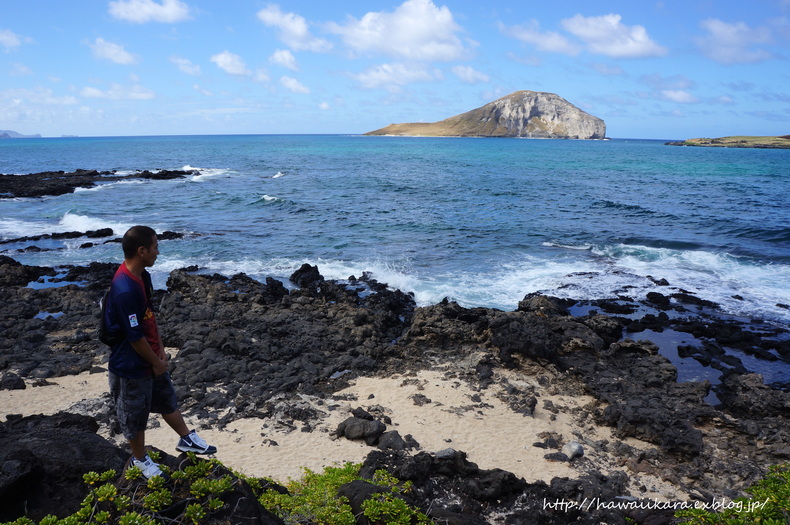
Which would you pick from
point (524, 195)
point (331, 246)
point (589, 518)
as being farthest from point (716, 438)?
point (524, 195)

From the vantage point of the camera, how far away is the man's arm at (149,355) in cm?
515

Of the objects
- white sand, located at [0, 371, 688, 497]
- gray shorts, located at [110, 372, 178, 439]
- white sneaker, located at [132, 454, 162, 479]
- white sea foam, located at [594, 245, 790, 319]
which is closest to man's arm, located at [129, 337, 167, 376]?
gray shorts, located at [110, 372, 178, 439]

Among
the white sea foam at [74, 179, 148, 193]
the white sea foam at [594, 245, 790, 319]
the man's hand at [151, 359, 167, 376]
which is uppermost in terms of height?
the white sea foam at [74, 179, 148, 193]

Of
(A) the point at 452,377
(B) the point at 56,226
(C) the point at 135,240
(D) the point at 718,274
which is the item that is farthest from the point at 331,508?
(B) the point at 56,226

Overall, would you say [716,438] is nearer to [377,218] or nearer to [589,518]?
[589,518]

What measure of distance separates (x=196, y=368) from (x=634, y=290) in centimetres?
1638

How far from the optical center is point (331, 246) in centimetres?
2841

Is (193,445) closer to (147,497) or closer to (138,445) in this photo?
(138,445)

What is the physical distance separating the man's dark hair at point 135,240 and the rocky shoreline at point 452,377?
2.14m

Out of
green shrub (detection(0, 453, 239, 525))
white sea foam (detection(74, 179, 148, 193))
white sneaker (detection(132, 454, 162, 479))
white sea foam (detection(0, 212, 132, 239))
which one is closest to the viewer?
green shrub (detection(0, 453, 239, 525))

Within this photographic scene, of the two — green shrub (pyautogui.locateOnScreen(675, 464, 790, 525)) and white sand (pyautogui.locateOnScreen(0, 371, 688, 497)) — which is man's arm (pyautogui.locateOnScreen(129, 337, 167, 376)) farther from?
green shrub (pyautogui.locateOnScreen(675, 464, 790, 525))

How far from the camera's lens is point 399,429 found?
33.6 ft

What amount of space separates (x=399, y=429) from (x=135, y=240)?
6.81 m

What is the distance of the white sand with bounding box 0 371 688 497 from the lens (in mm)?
9094
